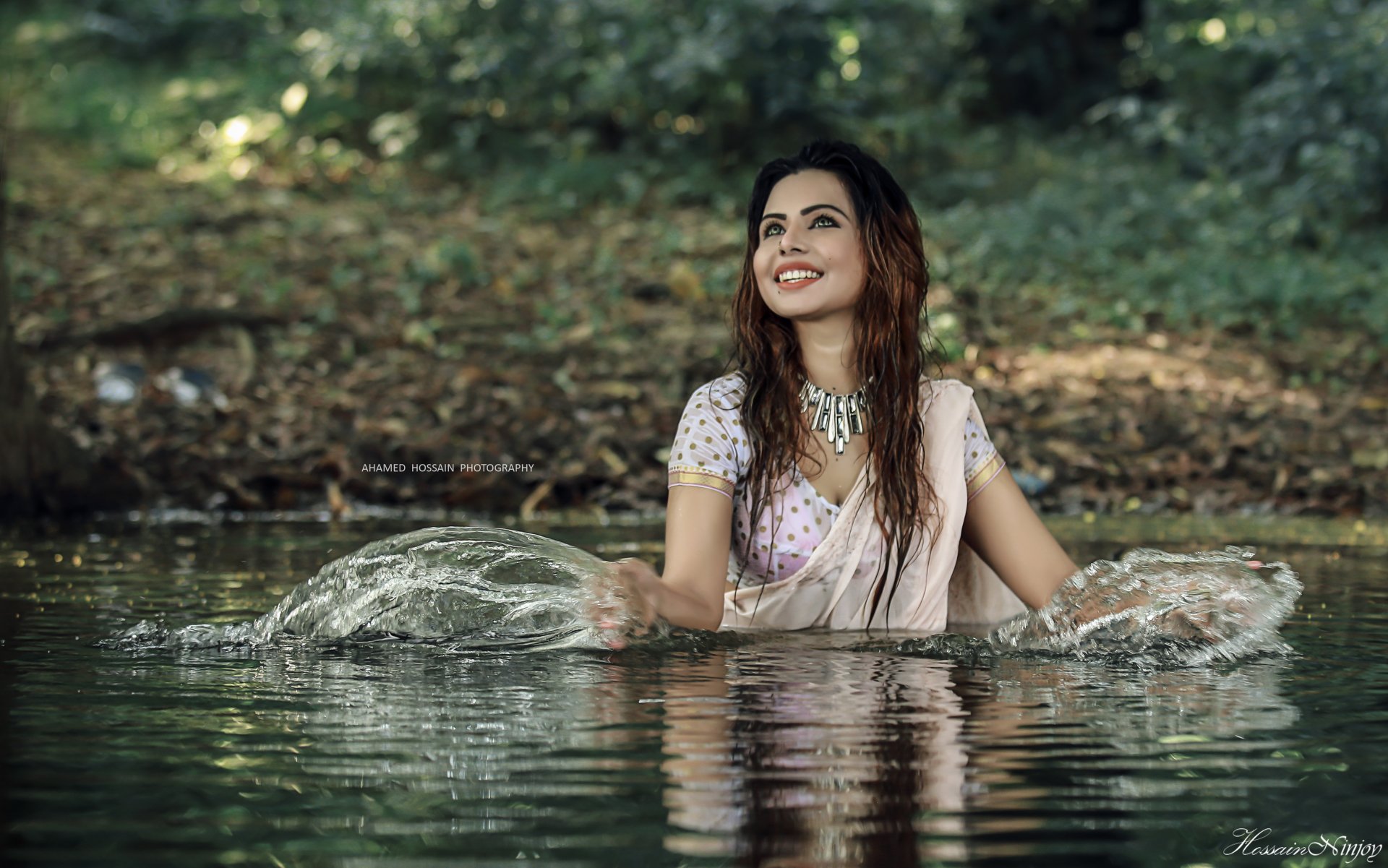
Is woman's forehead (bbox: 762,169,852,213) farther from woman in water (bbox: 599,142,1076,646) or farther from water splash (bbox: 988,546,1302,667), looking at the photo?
water splash (bbox: 988,546,1302,667)

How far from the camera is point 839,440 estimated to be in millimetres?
4062

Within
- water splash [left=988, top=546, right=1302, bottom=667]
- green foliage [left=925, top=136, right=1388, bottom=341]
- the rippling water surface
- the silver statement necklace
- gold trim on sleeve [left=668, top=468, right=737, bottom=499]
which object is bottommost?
the rippling water surface

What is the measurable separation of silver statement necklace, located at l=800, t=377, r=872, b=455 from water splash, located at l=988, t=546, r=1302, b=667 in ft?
2.13

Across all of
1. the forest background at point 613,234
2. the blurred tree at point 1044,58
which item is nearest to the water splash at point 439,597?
the forest background at point 613,234

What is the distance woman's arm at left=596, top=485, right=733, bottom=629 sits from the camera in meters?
3.60

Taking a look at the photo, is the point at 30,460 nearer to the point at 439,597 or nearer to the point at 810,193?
the point at 439,597

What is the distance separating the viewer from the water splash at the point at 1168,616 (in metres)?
3.45

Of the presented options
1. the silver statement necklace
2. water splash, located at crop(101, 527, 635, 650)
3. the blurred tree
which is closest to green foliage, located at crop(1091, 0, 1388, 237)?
the blurred tree

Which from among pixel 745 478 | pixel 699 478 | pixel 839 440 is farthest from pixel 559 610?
pixel 839 440

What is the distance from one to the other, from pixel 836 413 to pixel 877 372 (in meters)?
0.15

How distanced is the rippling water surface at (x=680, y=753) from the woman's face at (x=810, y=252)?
85 centimetres

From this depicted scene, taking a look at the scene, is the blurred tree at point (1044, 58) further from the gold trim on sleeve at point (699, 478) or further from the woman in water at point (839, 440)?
the gold trim on sleeve at point (699, 478)

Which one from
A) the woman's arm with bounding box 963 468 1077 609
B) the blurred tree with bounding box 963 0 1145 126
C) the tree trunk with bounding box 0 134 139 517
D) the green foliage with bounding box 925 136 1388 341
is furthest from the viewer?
the blurred tree with bounding box 963 0 1145 126

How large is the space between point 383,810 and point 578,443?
5.96 m
